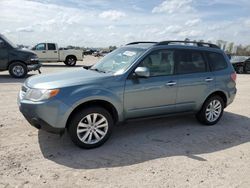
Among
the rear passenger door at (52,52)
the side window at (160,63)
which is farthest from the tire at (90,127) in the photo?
the rear passenger door at (52,52)

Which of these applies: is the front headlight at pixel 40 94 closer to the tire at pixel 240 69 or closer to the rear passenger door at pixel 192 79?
the rear passenger door at pixel 192 79

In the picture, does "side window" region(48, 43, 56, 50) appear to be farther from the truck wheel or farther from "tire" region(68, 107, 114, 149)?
"tire" region(68, 107, 114, 149)

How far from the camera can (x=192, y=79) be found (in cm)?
579

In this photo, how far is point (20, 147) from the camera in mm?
4648

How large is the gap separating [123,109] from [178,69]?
147cm

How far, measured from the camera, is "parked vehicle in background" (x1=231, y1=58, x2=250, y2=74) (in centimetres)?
2064

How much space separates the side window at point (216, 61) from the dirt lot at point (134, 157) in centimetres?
133

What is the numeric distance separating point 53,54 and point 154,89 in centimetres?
1831

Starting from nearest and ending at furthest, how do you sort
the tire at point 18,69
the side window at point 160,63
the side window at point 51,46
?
the side window at point 160,63 → the tire at point 18,69 → the side window at point 51,46

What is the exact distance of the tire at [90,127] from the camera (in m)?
4.56

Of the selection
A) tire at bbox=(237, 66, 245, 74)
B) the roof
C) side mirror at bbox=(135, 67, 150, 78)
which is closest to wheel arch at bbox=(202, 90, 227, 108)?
the roof

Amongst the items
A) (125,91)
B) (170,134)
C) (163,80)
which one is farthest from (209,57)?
(125,91)

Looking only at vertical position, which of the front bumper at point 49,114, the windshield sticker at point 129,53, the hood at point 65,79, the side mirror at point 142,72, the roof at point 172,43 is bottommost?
the front bumper at point 49,114

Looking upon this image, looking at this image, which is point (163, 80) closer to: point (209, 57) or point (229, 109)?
point (209, 57)
